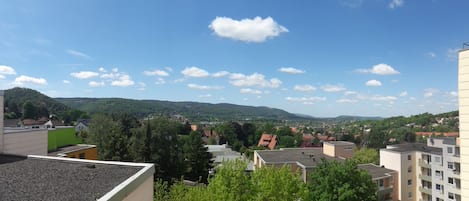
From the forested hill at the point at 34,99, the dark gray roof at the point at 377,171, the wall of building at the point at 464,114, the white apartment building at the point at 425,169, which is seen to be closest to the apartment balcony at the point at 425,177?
the white apartment building at the point at 425,169

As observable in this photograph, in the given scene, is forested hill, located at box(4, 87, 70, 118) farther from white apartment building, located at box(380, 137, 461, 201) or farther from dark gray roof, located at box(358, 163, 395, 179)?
white apartment building, located at box(380, 137, 461, 201)

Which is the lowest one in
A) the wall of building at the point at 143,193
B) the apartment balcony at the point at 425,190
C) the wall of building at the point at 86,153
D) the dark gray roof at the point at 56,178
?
the apartment balcony at the point at 425,190

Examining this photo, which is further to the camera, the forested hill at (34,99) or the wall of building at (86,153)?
the forested hill at (34,99)

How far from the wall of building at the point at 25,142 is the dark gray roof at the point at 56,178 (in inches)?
104

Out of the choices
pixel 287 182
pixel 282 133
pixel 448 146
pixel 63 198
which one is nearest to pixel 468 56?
pixel 63 198

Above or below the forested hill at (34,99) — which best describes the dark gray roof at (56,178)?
below

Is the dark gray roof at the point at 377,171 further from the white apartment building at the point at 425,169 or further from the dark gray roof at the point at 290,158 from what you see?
the dark gray roof at the point at 290,158

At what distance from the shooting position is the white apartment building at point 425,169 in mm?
33031

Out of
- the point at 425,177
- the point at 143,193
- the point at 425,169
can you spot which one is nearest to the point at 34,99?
the point at 425,169

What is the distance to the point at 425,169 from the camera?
37000mm

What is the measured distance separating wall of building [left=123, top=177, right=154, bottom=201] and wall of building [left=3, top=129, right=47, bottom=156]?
19.7 ft

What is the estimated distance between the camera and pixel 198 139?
145 feet

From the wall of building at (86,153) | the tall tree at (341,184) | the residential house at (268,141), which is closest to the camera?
the wall of building at (86,153)

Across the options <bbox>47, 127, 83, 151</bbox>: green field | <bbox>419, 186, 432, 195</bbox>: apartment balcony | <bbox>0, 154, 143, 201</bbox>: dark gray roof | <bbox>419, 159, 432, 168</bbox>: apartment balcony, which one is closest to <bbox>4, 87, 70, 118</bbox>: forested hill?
<bbox>47, 127, 83, 151</bbox>: green field
